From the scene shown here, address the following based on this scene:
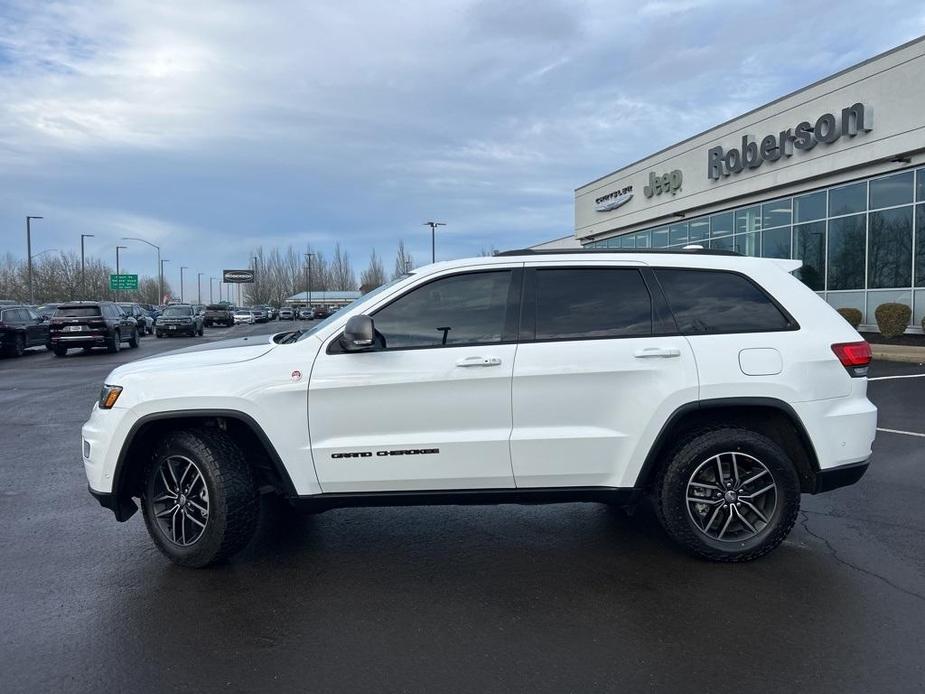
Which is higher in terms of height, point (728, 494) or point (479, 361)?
point (479, 361)

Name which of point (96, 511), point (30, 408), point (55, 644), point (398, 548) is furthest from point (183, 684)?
point (30, 408)

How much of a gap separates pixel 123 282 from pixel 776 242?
73268 millimetres

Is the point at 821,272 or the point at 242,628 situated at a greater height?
the point at 821,272

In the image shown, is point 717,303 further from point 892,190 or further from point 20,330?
point 20,330

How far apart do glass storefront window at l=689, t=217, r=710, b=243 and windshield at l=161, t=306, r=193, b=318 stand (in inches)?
1010

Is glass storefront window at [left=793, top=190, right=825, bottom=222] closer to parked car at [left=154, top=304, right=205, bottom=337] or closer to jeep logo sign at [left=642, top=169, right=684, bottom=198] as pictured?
jeep logo sign at [left=642, top=169, right=684, bottom=198]

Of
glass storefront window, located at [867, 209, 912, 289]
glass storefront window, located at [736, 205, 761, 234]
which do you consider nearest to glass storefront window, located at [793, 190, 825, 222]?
glass storefront window, located at [736, 205, 761, 234]

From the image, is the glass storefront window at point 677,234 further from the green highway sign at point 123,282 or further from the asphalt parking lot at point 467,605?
the green highway sign at point 123,282

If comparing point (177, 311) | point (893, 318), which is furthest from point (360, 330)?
point (177, 311)

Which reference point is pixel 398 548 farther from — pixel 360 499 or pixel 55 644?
pixel 55 644

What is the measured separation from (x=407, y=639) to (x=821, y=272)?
75.7 ft

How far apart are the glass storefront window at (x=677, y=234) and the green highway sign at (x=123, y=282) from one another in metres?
65.1

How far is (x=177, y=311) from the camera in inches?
1447

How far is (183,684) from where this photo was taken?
3.02m
